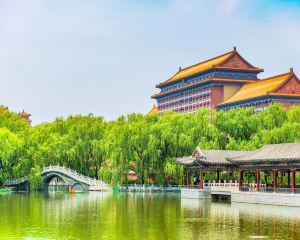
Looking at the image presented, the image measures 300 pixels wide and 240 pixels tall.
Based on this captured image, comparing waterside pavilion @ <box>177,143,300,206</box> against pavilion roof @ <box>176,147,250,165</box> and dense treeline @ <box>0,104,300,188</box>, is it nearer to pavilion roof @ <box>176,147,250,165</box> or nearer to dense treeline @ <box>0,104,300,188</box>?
pavilion roof @ <box>176,147,250,165</box>

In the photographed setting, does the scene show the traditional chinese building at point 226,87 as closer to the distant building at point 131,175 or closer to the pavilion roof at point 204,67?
the pavilion roof at point 204,67

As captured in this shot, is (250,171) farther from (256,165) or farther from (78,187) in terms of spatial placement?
(78,187)

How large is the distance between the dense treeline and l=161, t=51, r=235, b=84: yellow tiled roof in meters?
20.9

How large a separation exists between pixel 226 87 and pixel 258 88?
6.53 meters

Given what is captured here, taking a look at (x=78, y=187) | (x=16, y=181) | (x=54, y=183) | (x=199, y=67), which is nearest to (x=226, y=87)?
(x=199, y=67)

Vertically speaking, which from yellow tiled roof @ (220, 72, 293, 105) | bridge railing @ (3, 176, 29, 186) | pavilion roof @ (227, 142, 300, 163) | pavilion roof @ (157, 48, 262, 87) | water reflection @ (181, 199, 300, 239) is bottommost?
water reflection @ (181, 199, 300, 239)

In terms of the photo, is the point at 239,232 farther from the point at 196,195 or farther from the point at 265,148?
the point at 196,195

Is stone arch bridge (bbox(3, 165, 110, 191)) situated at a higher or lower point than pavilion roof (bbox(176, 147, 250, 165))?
lower

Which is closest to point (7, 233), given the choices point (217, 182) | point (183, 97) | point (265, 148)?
point (265, 148)

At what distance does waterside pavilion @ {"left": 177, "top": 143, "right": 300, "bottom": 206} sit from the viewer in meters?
35.2

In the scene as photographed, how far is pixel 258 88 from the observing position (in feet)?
224

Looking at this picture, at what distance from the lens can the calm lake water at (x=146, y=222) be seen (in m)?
21.9

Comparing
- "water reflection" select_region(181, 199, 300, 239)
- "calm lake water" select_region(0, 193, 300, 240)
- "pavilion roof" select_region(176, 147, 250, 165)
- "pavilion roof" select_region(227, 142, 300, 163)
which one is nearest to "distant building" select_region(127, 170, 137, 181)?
"pavilion roof" select_region(176, 147, 250, 165)

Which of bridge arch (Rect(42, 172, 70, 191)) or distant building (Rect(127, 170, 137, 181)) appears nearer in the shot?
bridge arch (Rect(42, 172, 70, 191))
